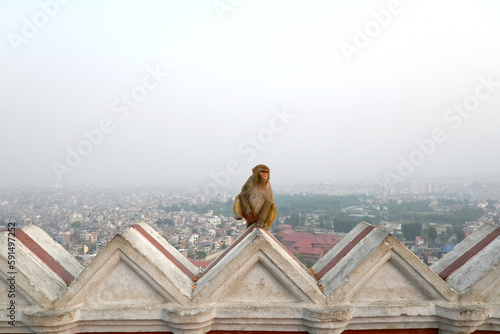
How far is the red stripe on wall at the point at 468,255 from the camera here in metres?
3.70

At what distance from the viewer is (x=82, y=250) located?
1302cm

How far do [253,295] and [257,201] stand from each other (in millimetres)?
1621

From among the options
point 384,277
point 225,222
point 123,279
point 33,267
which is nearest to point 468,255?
point 384,277

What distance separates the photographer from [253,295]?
3.31 meters

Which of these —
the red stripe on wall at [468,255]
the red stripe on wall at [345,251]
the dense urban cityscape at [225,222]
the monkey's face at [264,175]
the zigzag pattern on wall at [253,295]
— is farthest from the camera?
the dense urban cityscape at [225,222]

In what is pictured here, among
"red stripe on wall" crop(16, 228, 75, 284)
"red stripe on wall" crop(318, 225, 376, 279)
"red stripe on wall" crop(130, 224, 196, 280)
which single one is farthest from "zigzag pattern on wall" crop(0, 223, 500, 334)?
"red stripe on wall" crop(130, 224, 196, 280)

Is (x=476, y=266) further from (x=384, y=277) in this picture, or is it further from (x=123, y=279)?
(x=123, y=279)

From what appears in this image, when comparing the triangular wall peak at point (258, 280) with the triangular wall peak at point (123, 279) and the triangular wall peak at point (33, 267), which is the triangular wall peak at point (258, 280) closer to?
the triangular wall peak at point (123, 279)

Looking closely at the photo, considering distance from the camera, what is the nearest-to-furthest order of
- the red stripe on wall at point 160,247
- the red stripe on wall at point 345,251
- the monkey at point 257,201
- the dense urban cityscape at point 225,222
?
the red stripe on wall at point 345,251, the red stripe on wall at point 160,247, the monkey at point 257,201, the dense urban cityscape at point 225,222

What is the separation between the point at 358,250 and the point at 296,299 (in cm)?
77

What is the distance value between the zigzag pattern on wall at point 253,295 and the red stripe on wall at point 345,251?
0.39 metres

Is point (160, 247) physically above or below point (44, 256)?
below

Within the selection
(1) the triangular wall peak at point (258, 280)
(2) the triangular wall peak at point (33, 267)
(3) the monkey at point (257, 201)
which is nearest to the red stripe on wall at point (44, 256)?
(2) the triangular wall peak at point (33, 267)

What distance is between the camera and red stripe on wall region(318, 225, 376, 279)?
382cm
